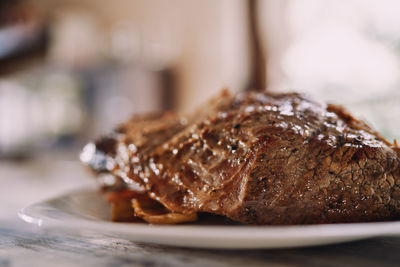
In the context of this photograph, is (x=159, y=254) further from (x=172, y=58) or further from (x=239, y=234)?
(x=172, y=58)

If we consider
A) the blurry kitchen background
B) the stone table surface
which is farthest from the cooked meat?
the blurry kitchen background

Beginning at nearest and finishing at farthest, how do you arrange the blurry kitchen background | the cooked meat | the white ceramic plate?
the white ceramic plate
the cooked meat
the blurry kitchen background

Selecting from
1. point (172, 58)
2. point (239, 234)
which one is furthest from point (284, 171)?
point (172, 58)

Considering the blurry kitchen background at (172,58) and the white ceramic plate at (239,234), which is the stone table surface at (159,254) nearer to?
the white ceramic plate at (239,234)

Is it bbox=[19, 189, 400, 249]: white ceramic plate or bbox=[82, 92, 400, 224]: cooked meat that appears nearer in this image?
bbox=[19, 189, 400, 249]: white ceramic plate

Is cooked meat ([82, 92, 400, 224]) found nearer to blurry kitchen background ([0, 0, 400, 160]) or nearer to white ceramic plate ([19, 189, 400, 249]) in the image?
white ceramic plate ([19, 189, 400, 249])

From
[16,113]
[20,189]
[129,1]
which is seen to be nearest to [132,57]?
[129,1]
